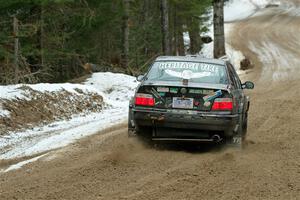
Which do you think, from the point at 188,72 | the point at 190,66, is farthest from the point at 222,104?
the point at 190,66

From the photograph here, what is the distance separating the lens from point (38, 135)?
11.7m

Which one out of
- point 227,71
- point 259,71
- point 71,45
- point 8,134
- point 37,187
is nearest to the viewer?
point 37,187

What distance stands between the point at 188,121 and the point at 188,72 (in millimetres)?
1077

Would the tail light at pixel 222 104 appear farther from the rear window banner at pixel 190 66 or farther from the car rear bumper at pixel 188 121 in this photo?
the rear window banner at pixel 190 66

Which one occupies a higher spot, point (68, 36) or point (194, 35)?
point (68, 36)

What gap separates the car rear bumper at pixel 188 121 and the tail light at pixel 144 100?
4.0 inches

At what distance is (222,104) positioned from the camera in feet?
30.0

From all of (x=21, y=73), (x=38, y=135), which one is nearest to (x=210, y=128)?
(x=38, y=135)

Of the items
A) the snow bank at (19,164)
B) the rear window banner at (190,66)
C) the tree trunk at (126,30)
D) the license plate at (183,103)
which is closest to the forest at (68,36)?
the tree trunk at (126,30)

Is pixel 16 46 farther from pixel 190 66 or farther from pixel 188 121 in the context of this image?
pixel 188 121

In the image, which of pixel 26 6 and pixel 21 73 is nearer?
pixel 21 73

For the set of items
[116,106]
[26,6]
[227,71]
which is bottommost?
[116,106]

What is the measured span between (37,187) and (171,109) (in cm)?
268

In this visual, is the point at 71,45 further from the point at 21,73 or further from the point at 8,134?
the point at 8,134
